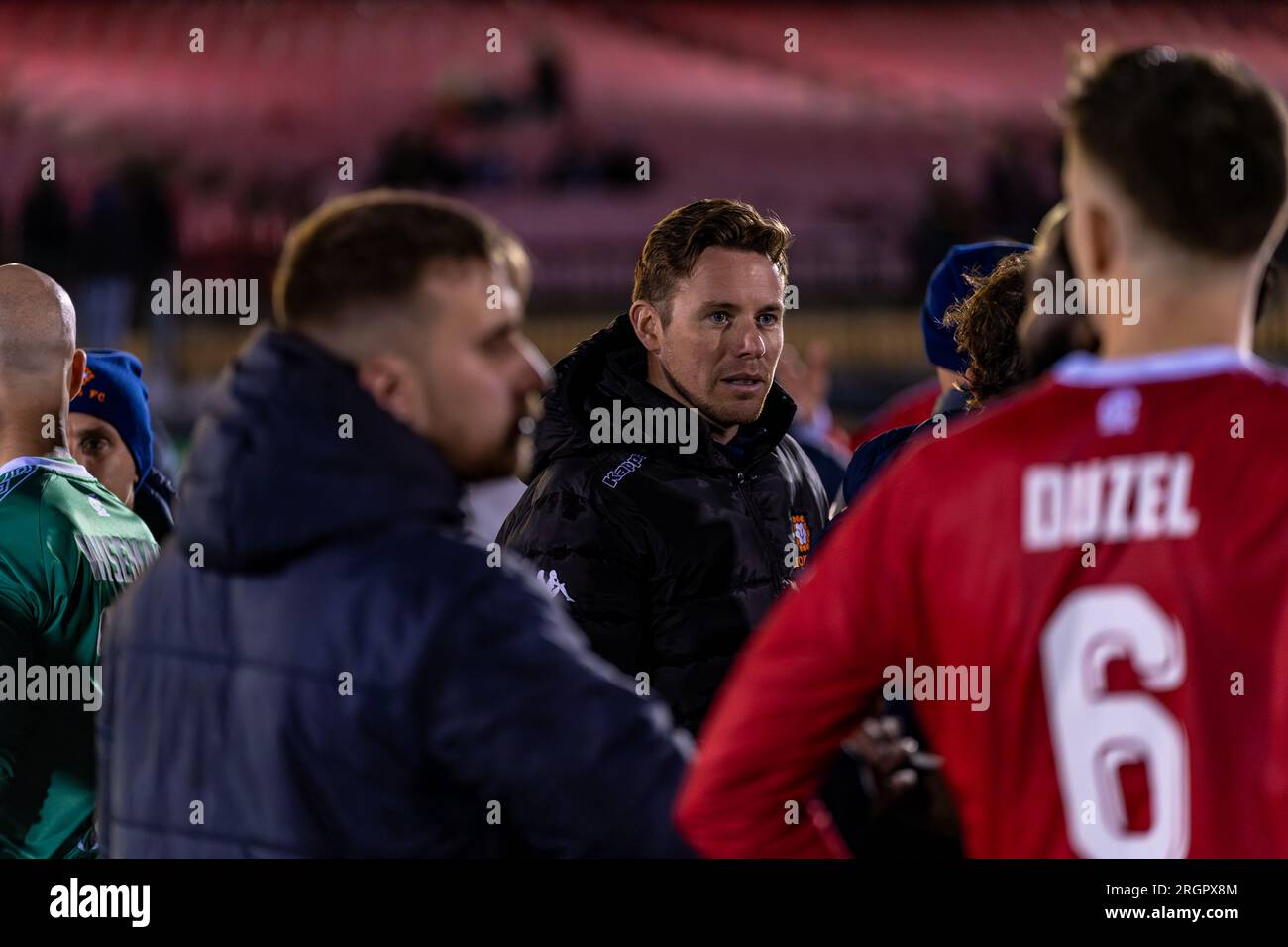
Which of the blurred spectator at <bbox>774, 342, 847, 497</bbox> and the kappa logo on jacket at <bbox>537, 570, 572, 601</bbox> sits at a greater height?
the blurred spectator at <bbox>774, 342, 847, 497</bbox>

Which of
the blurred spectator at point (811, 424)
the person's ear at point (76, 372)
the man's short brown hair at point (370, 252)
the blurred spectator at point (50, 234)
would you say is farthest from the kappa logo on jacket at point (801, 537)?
the blurred spectator at point (50, 234)

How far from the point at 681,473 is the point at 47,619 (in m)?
1.35

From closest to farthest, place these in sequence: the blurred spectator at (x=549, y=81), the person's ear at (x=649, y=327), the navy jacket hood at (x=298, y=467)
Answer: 1. the navy jacket hood at (x=298, y=467)
2. the person's ear at (x=649, y=327)
3. the blurred spectator at (x=549, y=81)

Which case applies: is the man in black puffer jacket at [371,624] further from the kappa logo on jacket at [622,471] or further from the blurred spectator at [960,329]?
the kappa logo on jacket at [622,471]

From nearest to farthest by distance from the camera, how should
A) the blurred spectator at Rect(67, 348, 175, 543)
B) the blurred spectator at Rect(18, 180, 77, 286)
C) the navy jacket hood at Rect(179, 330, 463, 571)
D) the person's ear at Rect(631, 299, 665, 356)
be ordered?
the navy jacket hood at Rect(179, 330, 463, 571)
the person's ear at Rect(631, 299, 665, 356)
the blurred spectator at Rect(67, 348, 175, 543)
the blurred spectator at Rect(18, 180, 77, 286)

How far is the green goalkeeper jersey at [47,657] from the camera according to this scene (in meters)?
2.87

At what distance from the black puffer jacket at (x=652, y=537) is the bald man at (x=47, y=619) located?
2.92 ft

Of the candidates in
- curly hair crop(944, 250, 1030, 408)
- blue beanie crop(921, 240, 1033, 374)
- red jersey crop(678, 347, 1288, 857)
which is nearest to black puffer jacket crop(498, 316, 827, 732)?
blue beanie crop(921, 240, 1033, 374)

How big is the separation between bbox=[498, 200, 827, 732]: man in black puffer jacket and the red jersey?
165 centimetres

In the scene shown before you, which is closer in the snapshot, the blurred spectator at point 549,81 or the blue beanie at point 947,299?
the blue beanie at point 947,299

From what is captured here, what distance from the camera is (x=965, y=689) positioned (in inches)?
56.8

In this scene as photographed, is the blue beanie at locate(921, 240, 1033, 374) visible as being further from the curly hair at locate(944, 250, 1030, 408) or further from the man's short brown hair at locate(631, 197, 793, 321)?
the curly hair at locate(944, 250, 1030, 408)

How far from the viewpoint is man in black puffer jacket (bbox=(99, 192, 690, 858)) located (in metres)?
1.57
